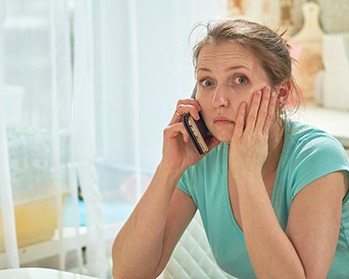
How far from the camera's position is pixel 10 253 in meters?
2.02

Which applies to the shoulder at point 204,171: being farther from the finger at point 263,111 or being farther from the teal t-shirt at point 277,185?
the finger at point 263,111

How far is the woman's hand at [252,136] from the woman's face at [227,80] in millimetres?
20

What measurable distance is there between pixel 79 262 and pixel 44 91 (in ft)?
2.00

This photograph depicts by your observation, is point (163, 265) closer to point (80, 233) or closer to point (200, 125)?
point (200, 125)

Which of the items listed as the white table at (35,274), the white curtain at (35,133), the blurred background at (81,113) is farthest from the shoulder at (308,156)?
the white curtain at (35,133)

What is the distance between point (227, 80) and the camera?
1292 millimetres

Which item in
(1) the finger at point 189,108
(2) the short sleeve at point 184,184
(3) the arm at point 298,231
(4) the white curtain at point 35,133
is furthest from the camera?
(4) the white curtain at point 35,133

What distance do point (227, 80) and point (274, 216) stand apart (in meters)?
0.28

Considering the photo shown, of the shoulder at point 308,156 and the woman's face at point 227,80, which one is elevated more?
the woman's face at point 227,80

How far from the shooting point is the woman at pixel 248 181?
1201 mm

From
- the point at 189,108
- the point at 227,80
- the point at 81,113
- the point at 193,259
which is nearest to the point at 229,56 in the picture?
the point at 227,80

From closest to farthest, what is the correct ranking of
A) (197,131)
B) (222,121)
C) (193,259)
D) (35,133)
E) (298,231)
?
1. (298,231)
2. (222,121)
3. (197,131)
4. (193,259)
5. (35,133)

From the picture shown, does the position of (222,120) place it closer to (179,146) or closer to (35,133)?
(179,146)

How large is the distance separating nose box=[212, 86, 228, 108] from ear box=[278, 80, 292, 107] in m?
0.15
